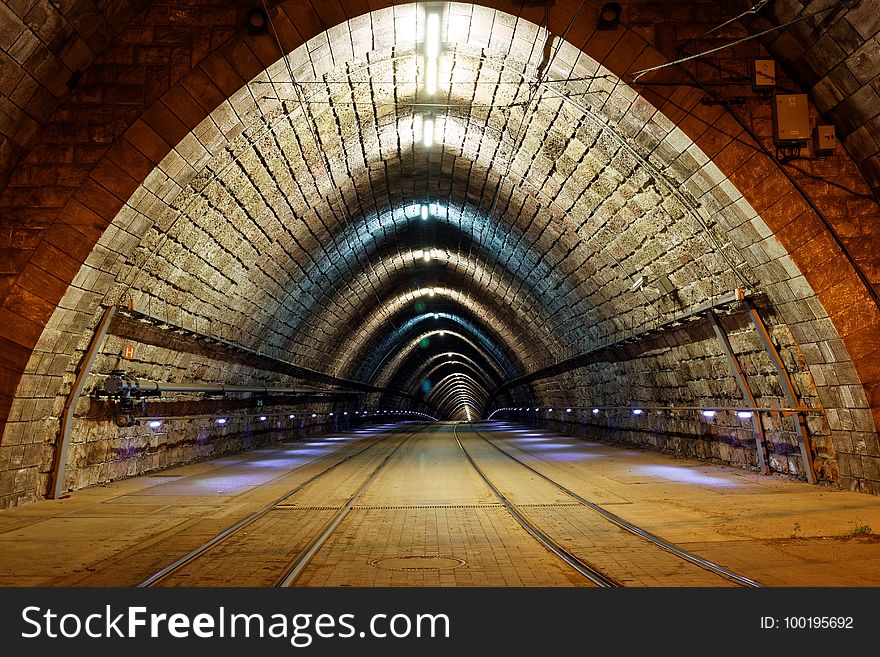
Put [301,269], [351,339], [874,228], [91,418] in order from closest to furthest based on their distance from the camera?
[874,228]
[91,418]
[301,269]
[351,339]

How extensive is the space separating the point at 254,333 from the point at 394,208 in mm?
5023

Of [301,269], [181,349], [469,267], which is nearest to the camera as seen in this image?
[181,349]

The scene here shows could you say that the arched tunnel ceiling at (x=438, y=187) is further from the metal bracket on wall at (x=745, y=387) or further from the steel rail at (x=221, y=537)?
the steel rail at (x=221, y=537)

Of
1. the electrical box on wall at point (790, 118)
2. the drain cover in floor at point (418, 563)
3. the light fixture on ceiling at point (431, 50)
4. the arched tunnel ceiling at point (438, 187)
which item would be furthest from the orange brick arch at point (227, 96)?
the drain cover in floor at point (418, 563)

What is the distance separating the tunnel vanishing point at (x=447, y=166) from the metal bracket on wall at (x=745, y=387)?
0.27 ft

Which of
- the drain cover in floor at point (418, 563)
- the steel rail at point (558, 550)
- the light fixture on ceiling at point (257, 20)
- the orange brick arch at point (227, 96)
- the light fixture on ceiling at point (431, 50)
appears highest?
the light fixture on ceiling at point (431, 50)

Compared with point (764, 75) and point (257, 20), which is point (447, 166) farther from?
point (764, 75)

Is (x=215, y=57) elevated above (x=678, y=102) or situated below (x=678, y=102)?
above

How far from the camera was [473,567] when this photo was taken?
20.4ft

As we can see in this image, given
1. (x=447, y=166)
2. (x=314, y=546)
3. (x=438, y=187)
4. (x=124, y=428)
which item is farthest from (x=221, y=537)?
(x=438, y=187)

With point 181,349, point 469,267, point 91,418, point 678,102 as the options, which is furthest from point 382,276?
point 678,102

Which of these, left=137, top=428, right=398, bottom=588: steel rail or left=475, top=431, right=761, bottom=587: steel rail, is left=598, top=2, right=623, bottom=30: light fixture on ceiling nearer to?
left=475, top=431, right=761, bottom=587: steel rail

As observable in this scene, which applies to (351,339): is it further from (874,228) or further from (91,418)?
(874,228)

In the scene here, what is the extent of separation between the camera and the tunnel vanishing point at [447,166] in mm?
9523
